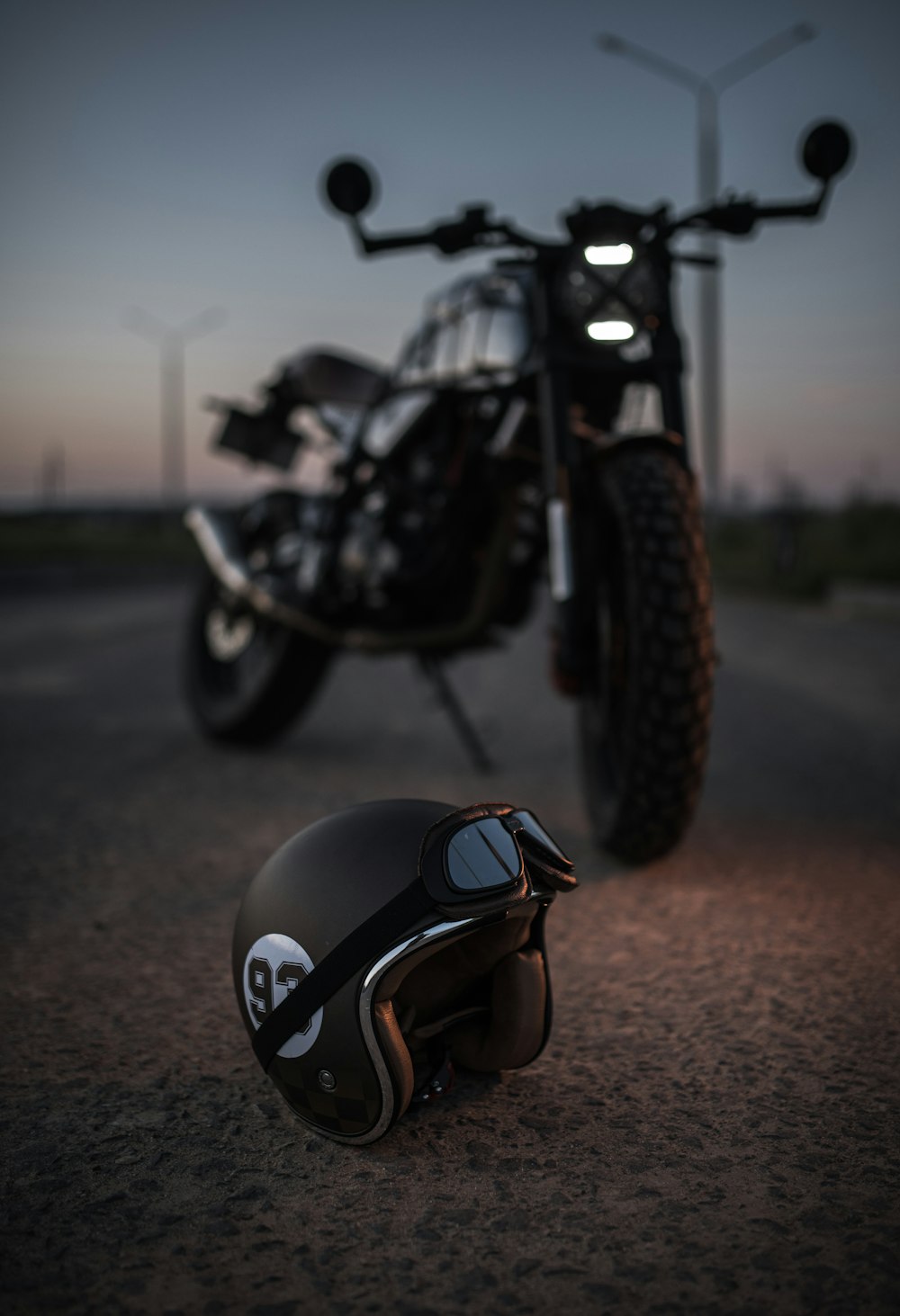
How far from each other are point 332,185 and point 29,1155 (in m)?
2.56

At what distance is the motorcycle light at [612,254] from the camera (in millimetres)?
2764

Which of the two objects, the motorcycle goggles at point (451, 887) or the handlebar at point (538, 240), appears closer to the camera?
the motorcycle goggles at point (451, 887)

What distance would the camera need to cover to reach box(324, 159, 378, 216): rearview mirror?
3.09m

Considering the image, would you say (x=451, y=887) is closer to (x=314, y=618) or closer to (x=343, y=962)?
(x=343, y=962)

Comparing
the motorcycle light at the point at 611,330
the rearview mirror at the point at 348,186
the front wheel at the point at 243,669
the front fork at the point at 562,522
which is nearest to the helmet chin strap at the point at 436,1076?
the front fork at the point at 562,522

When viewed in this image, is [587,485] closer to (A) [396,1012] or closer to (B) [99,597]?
(A) [396,1012]

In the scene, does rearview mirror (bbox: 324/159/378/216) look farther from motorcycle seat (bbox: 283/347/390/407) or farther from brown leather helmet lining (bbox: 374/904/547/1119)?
brown leather helmet lining (bbox: 374/904/547/1119)

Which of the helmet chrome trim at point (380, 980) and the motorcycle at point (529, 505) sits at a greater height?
the motorcycle at point (529, 505)

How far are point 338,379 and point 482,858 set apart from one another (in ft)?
10.8

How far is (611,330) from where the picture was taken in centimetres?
285

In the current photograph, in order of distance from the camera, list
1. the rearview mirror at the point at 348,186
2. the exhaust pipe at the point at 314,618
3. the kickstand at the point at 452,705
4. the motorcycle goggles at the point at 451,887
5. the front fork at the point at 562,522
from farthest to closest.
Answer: the kickstand at the point at 452,705 < the exhaust pipe at the point at 314,618 < the rearview mirror at the point at 348,186 < the front fork at the point at 562,522 < the motorcycle goggles at the point at 451,887

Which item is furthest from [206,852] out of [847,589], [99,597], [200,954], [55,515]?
[55,515]

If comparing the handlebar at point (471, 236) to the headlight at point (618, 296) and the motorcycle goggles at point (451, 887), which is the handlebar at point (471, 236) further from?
the motorcycle goggles at point (451, 887)

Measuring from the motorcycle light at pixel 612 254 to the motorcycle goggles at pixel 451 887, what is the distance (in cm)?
167
